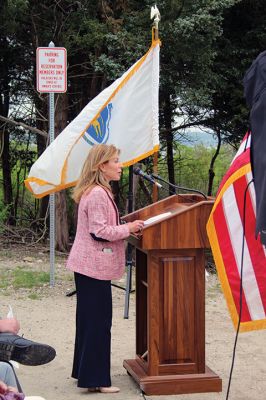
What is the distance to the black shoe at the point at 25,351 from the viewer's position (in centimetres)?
314

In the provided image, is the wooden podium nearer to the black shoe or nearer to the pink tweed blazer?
the pink tweed blazer

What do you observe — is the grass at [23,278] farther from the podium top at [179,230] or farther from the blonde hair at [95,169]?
the podium top at [179,230]

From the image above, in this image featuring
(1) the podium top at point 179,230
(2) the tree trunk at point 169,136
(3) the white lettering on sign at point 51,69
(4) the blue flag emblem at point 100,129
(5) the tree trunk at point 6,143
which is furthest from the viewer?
(5) the tree trunk at point 6,143

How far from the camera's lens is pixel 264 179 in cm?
293

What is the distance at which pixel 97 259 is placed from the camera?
15.7 ft

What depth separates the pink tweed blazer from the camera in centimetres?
473

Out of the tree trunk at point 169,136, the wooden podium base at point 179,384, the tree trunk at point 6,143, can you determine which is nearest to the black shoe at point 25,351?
the wooden podium base at point 179,384

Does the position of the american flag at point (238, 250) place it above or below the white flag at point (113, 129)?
below

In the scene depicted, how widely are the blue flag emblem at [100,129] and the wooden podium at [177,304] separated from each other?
2.14 metres

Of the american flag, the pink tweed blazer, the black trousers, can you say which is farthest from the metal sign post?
the american flag

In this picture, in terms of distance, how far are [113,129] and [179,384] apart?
2.92 meters

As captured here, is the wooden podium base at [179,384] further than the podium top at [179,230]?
Yes

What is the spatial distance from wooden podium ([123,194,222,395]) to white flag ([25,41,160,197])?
2.15m

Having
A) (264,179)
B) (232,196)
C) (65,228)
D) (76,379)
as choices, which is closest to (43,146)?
(65,228)
